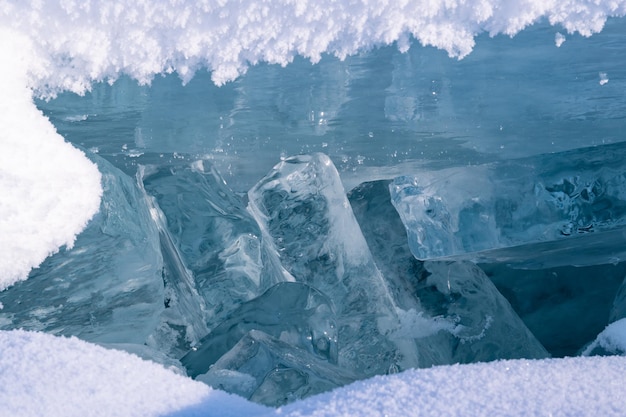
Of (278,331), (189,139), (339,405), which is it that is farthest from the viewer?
(189,139)

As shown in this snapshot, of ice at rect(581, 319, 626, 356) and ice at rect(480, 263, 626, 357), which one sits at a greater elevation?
ice at rect(581, 319, 626, 356)

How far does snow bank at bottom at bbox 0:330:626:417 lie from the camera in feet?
2.03

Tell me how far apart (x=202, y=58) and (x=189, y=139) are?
19cm

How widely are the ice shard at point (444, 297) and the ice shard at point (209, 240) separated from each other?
0.20m

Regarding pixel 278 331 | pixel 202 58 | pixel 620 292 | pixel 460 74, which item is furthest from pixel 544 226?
pixel 202 58

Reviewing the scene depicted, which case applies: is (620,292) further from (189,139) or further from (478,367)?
(189,139)

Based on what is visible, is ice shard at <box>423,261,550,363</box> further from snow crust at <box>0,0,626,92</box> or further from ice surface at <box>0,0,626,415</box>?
snow crust at <box>0,0,626,92</box>

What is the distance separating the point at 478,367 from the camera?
69 centimetres

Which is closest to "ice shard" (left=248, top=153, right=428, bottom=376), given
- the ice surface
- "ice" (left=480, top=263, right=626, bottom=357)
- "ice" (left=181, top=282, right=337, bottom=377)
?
the ice surface

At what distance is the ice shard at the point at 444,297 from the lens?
1.14 metres

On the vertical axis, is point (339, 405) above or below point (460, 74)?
below

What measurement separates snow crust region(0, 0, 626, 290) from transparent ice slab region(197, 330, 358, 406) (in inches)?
10.4

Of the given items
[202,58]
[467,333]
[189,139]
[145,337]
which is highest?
[202,58]

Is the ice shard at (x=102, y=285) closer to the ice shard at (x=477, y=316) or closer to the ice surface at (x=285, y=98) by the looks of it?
the ice surface at (x=285, y=98)
